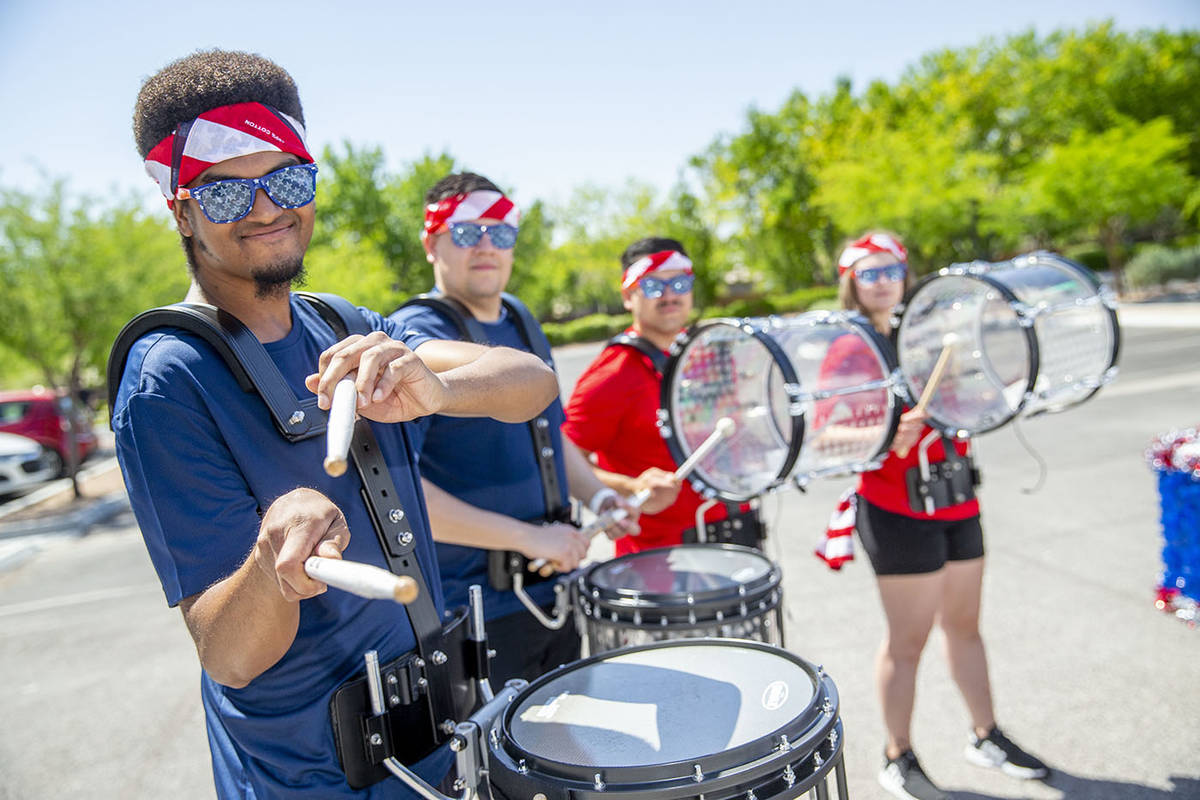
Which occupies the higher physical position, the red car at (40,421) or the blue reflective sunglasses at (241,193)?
the blue reflective sunglasses at (241,193)

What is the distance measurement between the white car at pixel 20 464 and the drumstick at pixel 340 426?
1521 centimetres

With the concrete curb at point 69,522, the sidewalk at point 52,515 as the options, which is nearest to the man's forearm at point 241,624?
the sidewalk at point 52,515

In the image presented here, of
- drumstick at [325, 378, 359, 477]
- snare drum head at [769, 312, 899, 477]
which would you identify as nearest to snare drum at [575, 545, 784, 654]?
snare drum head at [769, 312, 899, 477]

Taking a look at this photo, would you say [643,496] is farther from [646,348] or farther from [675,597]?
[646,348]

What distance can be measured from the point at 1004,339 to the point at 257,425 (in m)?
2.60

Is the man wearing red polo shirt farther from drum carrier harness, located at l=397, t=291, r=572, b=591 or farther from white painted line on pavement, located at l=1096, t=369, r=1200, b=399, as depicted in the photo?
white painted line on pavement, located at l=1096, t=369, r=1200, b=399

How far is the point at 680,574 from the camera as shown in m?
2.51

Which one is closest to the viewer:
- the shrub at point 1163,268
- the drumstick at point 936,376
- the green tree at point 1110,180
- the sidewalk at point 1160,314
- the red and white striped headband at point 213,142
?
the red and white striped headband at point 213,142

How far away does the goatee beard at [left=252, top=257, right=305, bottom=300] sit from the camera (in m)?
1.50

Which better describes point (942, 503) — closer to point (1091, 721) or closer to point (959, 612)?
point (959, 612)

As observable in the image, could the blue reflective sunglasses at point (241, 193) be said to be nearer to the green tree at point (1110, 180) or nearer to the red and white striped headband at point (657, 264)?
the red and white striped headband at point (657, 264)

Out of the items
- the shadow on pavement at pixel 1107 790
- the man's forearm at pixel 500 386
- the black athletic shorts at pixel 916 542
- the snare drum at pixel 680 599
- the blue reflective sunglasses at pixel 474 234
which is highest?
the blue reflective sunglasses at pixel 474 234

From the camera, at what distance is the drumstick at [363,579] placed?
830 mm

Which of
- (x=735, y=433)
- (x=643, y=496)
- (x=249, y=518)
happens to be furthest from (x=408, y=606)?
(x=735, y=433)
